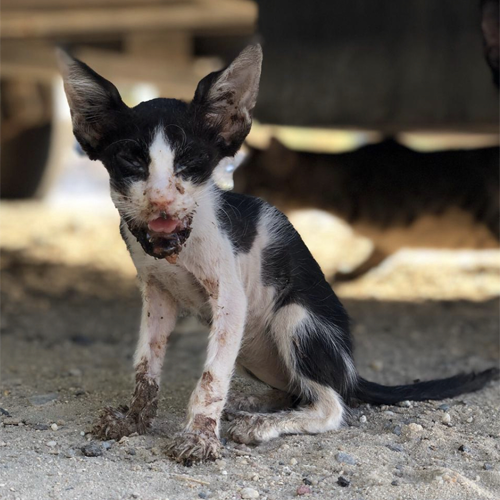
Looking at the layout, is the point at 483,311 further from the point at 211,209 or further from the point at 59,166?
the point at 59,166

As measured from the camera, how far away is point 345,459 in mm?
2150

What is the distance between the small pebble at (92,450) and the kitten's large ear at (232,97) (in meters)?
1.00

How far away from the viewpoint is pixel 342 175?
20.9 feet

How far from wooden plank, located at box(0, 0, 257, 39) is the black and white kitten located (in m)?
3.90

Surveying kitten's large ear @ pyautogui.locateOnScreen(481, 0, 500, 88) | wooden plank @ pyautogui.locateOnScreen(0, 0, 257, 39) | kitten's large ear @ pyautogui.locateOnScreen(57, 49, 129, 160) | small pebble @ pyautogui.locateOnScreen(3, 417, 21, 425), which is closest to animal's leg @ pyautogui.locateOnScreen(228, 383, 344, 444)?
small pebble @ pyautogui.locateOnScreen(3, 417, 21, 425)

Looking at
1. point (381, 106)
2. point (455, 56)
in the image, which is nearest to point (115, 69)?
point (381, 106)

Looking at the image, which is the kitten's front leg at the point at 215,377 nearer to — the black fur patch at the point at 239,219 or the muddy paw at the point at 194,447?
the muddy paw at the point at 194,447

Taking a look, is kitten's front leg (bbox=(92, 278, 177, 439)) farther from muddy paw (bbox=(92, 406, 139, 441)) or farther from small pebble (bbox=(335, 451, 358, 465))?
small pebble (bbox=(335, 451, 358, 465))

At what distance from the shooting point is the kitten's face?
1.98m

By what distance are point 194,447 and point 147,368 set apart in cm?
40

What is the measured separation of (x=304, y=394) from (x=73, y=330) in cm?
235

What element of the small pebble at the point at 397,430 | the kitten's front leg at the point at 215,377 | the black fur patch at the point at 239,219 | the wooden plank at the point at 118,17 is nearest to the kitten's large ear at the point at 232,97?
the black fur patch at the point at 239,219

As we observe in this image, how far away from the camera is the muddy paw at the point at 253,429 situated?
2340 millimetres

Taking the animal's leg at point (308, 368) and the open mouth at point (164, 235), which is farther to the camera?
the animal's leg at point (308, 368)
